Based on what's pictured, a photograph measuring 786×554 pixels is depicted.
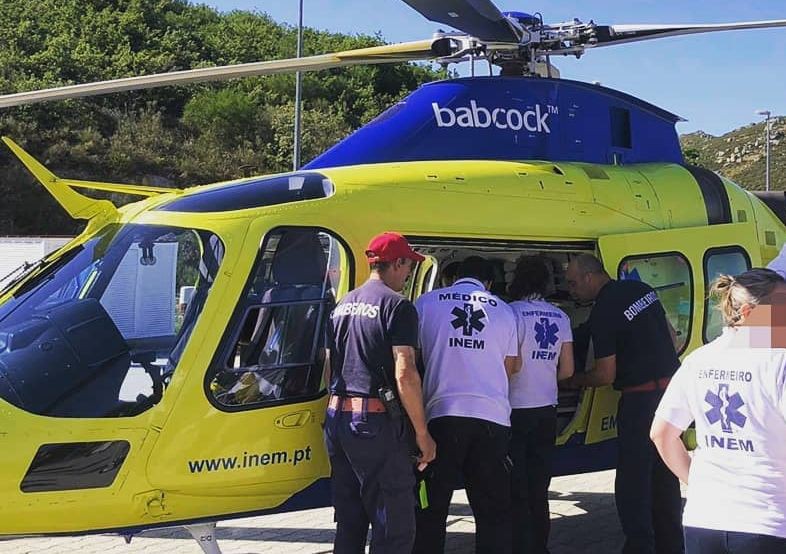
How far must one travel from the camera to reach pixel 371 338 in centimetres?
356

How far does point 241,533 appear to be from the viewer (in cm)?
566

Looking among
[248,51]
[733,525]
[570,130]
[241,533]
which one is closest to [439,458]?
[733,525]

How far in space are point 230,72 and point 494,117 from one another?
1.75 metres

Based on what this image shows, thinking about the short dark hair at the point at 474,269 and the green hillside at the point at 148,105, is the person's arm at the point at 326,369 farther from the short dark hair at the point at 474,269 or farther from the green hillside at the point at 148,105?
the green hillside at the point at 148,105

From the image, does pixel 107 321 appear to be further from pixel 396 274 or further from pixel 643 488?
pixel 643 488

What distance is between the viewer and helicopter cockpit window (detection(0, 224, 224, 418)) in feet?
11.6

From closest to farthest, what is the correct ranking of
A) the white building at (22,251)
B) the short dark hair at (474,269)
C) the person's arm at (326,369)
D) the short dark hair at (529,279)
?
1. the person's arm at (326,369)
2. the short dark hair at (474,269)
3. the short dark hair at (529,279)
4. the white building at (22,251)

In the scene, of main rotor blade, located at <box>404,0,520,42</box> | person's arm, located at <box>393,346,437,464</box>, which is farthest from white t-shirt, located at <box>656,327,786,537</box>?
main rotor blade, located at <box>404,0,520,42</box>

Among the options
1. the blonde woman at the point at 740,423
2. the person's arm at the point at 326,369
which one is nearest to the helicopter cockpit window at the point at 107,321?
the person's arm at the point at 326,369

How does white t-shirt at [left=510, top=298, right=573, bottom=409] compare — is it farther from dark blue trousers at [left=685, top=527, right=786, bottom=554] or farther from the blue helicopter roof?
dark blue trousers at [left=685, top=527, right=786, bottom=554]

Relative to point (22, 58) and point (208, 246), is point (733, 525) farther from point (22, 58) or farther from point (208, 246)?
point (22, 58)

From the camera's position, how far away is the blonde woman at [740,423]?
2.39 metres

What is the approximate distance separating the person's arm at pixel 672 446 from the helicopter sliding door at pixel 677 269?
2147mm

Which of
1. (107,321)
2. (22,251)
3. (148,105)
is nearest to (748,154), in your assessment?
(148,105)
